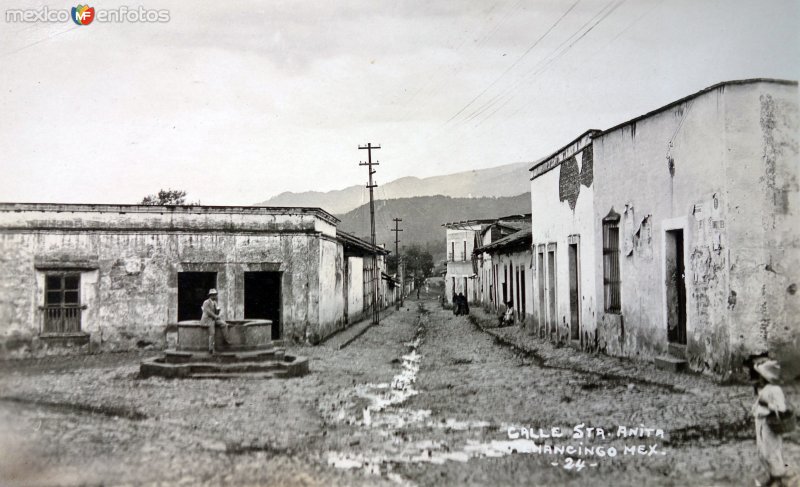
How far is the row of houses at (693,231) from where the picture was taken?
7.53 meters

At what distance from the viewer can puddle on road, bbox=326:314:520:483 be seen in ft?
18.9

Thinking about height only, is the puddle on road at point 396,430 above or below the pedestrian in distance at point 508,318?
below

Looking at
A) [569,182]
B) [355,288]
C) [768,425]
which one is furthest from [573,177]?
[355,288]

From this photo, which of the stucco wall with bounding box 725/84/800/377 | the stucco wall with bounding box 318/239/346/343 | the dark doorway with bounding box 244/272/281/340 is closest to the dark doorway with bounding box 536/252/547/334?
the stucco wall with bounding box 318/239/346/343

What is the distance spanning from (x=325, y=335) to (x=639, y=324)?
8.51 m

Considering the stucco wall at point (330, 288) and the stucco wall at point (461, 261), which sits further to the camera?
the stucco wall at point (461, 261)

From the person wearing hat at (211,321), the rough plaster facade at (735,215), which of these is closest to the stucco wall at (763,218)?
the rough plaster facade at (735,215)

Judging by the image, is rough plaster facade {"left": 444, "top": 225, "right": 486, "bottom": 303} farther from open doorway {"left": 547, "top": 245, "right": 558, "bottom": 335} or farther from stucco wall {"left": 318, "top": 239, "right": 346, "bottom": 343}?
open doorway {"left": 547, "top": 245, "right": 558, "bottom": 335}

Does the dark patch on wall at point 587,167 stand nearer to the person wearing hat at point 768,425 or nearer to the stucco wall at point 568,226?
the stucco wall at point 568,226

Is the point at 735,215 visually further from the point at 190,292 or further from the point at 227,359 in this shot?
the point at 190,292

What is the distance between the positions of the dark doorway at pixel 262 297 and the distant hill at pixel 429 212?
90960 millimetres

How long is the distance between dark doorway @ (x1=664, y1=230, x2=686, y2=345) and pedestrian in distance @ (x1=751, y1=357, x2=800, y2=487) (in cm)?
449

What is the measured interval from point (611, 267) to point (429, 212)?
107480 mm

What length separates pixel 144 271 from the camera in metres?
14.5
